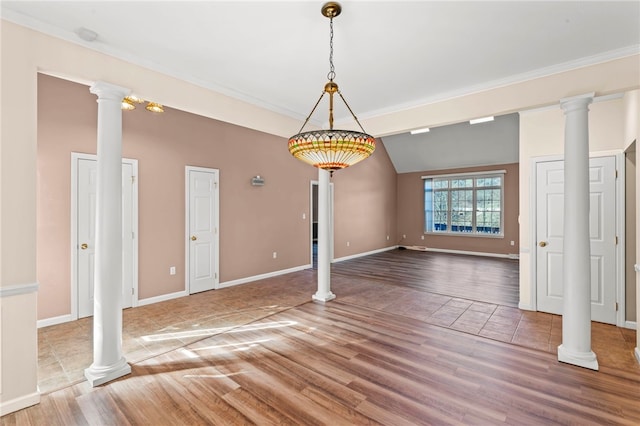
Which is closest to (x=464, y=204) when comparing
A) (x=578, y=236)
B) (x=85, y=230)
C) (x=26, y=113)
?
(x=578, y=236)

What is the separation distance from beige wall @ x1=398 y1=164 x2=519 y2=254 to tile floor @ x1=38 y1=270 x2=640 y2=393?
541 cm

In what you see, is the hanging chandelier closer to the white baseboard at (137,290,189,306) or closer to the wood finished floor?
the wood finished floor

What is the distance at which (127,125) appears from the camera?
4.42m

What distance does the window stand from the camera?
374 inches

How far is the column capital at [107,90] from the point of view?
8.40 ft

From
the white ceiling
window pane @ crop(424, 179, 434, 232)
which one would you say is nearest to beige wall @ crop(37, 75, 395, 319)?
the white ceiling

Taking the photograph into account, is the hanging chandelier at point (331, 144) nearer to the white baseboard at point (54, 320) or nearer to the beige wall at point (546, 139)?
the beige wall at point (546, 139)

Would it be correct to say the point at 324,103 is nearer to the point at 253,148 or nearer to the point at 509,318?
the point at 253,148

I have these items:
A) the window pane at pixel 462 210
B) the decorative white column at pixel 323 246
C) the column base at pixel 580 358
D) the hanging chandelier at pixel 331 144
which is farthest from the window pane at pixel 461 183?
the hanging chandelier at pixel 331 144

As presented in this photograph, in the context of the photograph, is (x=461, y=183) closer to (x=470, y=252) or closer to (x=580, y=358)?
(x=470, y=252)

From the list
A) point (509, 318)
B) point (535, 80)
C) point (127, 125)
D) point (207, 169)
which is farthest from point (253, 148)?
point (509, 318)

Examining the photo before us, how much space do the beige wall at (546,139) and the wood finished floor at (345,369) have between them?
801mm

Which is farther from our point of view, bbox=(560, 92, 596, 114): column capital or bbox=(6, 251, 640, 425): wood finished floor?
bbox=(560, 92, 596, 114): column capital

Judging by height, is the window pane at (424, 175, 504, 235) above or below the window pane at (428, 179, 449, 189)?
below
